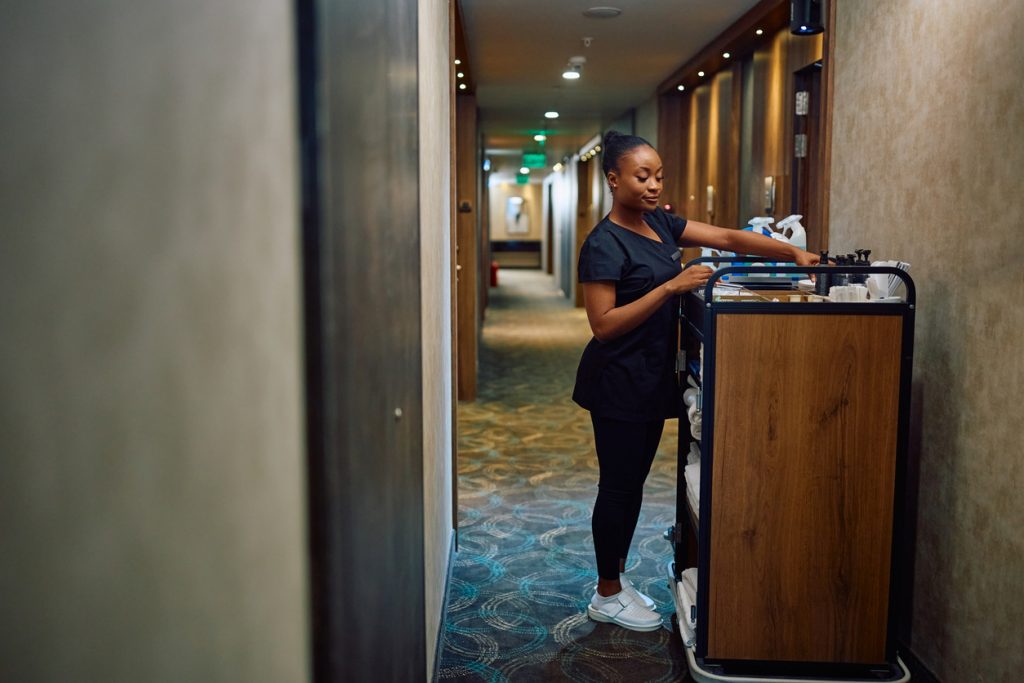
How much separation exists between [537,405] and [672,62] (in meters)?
2.73

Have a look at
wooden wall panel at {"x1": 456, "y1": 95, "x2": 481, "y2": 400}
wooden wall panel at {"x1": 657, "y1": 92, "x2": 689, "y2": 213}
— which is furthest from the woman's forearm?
wooden wall panel at {"x1": 657, "y1": 92, "x2": 689, "y2": 213}

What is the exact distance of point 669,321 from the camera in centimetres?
277

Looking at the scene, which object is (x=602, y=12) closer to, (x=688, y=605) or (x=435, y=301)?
(x=435, y=301)

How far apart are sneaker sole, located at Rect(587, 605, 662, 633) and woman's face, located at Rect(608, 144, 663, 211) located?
1.31 m

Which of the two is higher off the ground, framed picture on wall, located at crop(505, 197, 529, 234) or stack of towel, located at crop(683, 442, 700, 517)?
framed picture on wall, located at crop(505, 197, 529, 234)

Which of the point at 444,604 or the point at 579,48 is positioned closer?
the point at 444,604

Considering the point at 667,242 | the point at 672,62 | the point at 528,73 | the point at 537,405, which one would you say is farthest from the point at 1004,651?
the point at 528,73

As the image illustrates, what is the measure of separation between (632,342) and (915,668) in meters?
1.23

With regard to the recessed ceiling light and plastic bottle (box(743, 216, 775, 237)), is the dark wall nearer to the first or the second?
plastic bottle (box(743, 216, 775, 237))

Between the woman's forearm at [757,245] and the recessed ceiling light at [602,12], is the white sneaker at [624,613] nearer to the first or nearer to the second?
the woman's forearm at [757,245]

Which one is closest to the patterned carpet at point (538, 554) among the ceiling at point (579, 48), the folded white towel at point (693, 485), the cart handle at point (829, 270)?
the folded white towel at point (693, 485)

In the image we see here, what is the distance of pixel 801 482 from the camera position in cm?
238

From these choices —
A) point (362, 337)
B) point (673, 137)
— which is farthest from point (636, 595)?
point (673, 137)

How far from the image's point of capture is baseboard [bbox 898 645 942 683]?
250 centimetres
